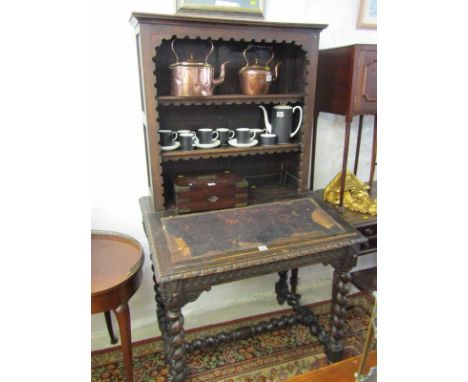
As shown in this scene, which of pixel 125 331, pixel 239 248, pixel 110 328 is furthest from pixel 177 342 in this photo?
pixel 110 328

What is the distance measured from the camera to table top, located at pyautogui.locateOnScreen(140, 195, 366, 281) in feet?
3.59

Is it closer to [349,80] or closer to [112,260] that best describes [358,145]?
[349,80]

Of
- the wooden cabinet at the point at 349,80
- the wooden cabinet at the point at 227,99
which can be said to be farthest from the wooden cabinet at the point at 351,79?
the wooden cabinet at the point at 227,99

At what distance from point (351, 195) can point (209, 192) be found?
0.75 metres

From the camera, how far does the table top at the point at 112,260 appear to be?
1.22 meters

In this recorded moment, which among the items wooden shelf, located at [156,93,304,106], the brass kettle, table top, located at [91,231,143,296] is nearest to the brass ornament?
wooden shelf, located at [156,93,304,106]

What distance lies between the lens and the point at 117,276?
49.2 inches

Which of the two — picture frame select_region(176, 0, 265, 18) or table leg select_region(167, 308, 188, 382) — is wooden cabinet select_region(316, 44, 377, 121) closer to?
picture frame select_region(176, 0, 265, 18)

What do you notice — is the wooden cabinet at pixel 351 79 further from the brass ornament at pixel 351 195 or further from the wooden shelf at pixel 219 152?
the brass ornament at pixel 351 195

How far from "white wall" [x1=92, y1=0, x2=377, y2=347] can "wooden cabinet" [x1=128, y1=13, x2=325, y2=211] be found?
13 cm

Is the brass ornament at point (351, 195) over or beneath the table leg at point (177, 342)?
over

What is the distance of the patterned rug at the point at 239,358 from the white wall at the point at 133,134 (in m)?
0.11
